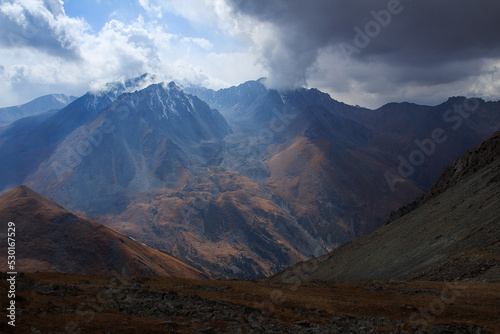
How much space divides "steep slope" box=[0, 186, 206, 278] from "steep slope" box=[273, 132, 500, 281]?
61882mm

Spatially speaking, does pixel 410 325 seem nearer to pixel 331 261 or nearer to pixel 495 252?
pixel 495 252

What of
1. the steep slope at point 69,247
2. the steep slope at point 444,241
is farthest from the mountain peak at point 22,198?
the steep slope at point 444,241

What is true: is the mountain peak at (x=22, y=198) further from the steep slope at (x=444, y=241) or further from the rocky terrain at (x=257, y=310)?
the rocky terrain at (x=257, y=310)

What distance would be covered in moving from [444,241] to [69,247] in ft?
381

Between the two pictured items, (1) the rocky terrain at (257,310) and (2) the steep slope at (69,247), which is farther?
(2) the steep slope at (69,247)

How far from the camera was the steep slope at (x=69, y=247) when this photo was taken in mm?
100000

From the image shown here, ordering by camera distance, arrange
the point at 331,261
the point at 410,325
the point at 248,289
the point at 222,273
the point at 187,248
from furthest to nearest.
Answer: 1. the point at 187,248
2. the point at 222,273
3. the point at 331,261
4. the point at 248,289
5. the point at 410,325

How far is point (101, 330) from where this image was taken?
18469 millimetres

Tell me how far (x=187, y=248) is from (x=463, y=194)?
520 ft

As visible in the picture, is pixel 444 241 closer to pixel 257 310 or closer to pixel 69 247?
pixel 257 310

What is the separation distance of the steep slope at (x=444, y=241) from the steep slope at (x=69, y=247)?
61.9 meters

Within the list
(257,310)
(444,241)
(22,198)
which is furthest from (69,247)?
(444,241)

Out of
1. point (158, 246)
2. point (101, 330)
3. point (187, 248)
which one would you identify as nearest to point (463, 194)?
point (101, 330)

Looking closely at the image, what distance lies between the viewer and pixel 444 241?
157 feet
